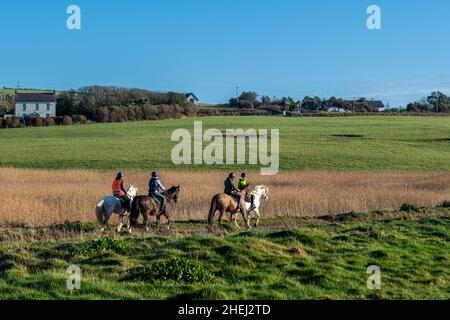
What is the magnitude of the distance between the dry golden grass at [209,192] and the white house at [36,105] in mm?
81213

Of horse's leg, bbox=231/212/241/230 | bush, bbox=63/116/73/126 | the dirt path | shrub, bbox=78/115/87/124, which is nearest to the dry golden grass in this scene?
the dirt path

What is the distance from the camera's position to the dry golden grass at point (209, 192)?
2675 cm

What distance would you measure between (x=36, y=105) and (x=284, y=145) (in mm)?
75035

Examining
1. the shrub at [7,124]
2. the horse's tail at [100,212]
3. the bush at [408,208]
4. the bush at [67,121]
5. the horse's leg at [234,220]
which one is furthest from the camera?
the bush at [67,121]

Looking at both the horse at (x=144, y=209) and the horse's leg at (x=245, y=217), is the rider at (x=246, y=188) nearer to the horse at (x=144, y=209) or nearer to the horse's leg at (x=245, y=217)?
the horse's leg at (x=245, y=217)

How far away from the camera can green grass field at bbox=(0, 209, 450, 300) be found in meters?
12.4

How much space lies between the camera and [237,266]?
14.8 m

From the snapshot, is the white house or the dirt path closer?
the dirt path

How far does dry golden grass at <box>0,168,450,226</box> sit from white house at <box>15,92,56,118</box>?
81.2m

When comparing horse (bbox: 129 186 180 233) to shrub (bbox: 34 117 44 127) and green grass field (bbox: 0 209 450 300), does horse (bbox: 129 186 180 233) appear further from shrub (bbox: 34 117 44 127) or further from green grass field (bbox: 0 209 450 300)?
shrub (bbox: 34 117 44 127)

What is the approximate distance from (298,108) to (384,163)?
9008 cm

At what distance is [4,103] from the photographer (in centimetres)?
13238

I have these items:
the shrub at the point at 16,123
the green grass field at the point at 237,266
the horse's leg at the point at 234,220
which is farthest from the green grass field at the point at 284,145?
the green grass field at the point at 237,266
